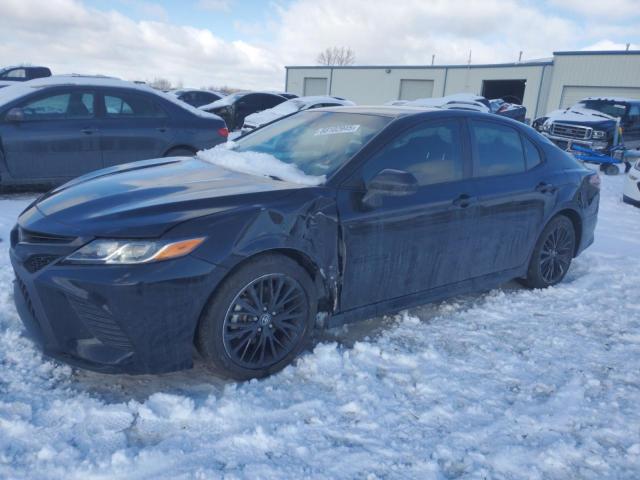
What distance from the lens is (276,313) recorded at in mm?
2963

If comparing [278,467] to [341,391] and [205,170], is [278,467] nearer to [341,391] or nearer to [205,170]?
[341,391]

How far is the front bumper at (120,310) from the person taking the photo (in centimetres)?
247

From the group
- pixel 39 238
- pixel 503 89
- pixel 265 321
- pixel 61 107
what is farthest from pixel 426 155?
pixel 503 89

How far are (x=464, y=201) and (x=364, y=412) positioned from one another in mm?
1709

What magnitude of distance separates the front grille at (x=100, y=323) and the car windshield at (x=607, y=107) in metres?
16.6

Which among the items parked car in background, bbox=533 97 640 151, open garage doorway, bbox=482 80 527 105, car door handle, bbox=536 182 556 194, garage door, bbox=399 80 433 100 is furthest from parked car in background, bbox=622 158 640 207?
garage door, bbox=399 80 433 100

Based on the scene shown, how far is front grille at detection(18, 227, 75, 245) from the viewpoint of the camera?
8.48 ft

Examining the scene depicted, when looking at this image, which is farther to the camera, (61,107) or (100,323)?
(61,107)

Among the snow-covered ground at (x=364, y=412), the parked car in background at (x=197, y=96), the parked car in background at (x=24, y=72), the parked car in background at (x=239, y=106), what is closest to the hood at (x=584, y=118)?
the parked car in background at (x=239, y=106)

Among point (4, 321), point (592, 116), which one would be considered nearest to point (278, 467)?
point (4, 321)

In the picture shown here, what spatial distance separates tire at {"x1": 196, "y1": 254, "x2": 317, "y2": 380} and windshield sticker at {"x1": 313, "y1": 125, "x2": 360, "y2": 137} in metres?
1.13

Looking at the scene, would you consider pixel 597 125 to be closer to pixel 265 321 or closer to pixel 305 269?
pixel 305 269

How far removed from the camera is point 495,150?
4090 millimetres

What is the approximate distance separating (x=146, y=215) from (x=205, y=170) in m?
0.90
